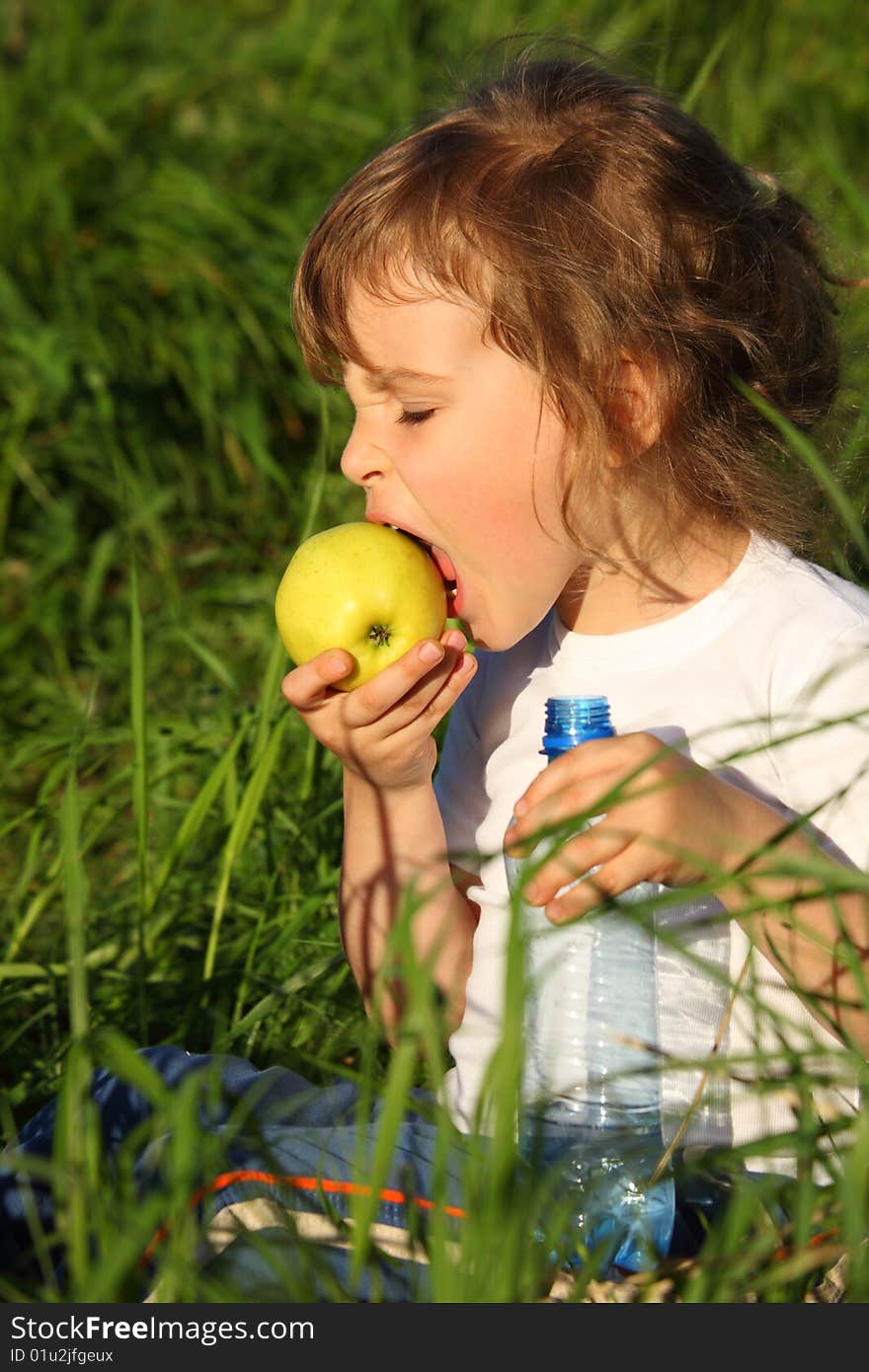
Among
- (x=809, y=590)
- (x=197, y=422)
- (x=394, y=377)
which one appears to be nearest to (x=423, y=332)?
(x=394, y=377)

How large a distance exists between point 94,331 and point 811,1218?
9.75 feet

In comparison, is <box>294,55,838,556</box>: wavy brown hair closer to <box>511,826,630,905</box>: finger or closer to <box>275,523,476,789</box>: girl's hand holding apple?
<box>275,523,476,789</box>: girl's hand holding apple

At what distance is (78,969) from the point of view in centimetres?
131

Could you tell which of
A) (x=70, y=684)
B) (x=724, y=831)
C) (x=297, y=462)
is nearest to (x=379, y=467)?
(x=724, y=831)

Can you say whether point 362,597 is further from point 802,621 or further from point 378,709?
point 802,621

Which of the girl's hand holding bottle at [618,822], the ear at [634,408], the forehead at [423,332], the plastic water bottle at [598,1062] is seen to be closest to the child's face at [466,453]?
the forehead at [423,332]

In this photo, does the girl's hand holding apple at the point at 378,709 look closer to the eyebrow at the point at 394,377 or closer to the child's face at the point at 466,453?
the child's face at the point at 466,453

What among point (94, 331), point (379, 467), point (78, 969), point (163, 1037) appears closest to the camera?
point (78, 969)

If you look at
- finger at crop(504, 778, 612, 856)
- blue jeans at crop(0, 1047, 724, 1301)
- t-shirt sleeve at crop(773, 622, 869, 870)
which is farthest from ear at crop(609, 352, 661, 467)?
blue jeans at crop(0, 1047, 724, 1301)

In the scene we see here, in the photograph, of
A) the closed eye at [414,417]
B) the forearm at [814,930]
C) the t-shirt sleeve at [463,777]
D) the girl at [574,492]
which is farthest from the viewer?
the t-shirt sleeve at [463,777]

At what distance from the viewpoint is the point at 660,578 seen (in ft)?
6.70

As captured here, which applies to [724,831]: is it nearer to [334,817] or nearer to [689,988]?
[689,988]

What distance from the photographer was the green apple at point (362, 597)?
1.94 m

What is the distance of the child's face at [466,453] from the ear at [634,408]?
0.10 meters
